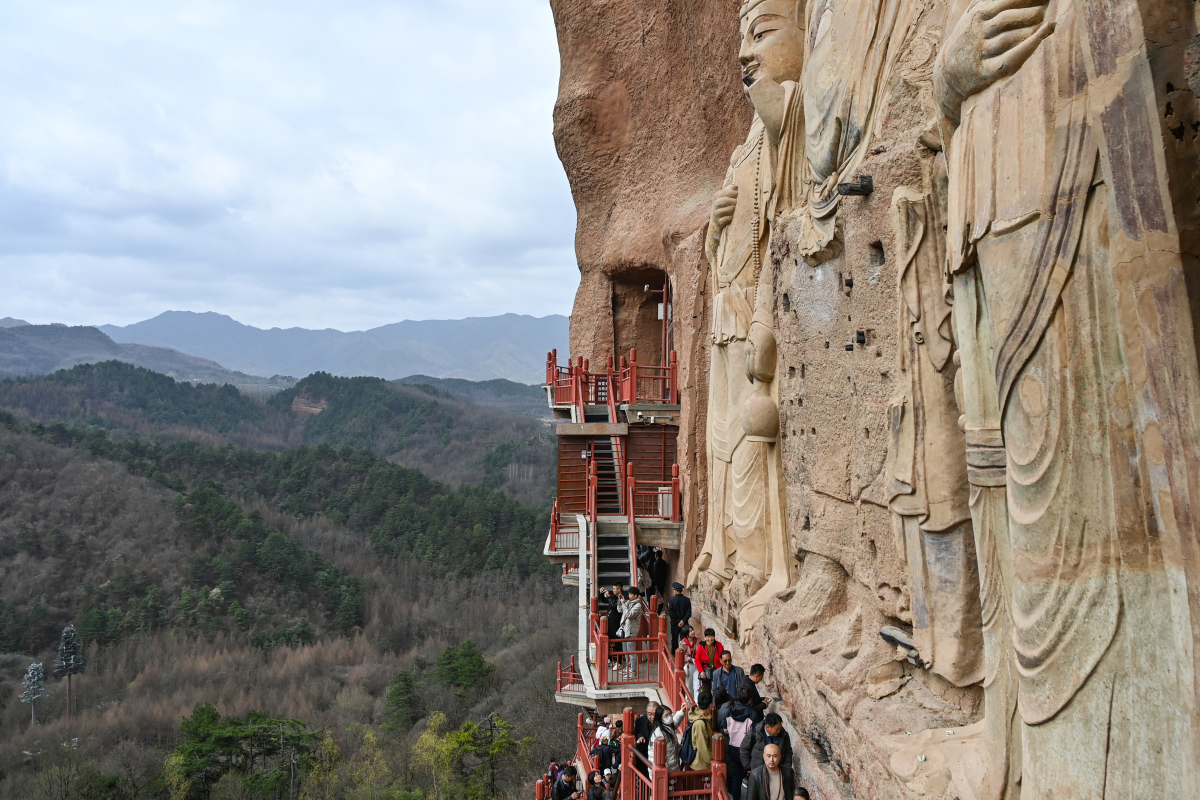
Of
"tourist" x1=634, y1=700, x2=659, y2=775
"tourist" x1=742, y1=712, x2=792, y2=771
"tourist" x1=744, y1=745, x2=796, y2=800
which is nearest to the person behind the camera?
"tourist" x1=744, y1=745, x2=796, y2=800

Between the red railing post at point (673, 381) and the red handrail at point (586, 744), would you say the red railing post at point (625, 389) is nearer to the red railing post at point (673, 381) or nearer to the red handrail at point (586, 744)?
the red railing post at point (673, 381)

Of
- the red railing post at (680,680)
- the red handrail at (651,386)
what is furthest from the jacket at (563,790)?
the red handrail at (651,386)

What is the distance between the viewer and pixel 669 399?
521 inches

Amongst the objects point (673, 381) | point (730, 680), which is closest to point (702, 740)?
point (730, 680)

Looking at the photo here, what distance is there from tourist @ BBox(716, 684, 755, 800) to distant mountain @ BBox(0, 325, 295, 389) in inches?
5794

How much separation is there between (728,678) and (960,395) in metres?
2.76

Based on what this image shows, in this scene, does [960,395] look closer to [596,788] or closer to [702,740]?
[702,740]

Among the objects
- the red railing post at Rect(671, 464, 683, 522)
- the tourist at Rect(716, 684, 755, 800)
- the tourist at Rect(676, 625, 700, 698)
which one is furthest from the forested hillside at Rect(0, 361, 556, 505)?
the tourist at Rect(716, 684, 755, 800)

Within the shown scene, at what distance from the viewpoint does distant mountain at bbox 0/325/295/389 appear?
14788 centimetres

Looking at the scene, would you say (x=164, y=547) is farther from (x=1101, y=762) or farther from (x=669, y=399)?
(x=1101, y=762)

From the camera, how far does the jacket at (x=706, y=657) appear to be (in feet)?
Result: 23.5

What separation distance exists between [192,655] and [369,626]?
6.84 metres

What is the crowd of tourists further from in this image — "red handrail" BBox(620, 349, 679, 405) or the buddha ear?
"red handrail" BBox(620, 349, 679, 405)

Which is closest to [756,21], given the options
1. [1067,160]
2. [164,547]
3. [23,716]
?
[1067,160]
